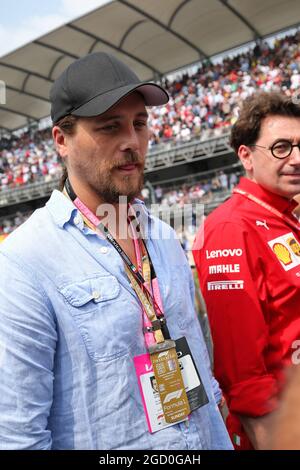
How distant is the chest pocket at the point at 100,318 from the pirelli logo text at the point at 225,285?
0.52m

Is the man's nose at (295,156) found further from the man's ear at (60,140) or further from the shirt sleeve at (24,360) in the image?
the shirt sleeve at (24,360)

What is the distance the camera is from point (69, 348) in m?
1.20

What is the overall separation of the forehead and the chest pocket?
42.7 inches

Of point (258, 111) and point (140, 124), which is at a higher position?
point (258, 111)

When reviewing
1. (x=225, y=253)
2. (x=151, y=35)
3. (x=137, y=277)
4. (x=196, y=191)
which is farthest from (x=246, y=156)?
(x=151, y=35)

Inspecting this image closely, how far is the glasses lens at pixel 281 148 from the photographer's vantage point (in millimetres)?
1960

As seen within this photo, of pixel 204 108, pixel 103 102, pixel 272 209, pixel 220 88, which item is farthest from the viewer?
pixel 220 88

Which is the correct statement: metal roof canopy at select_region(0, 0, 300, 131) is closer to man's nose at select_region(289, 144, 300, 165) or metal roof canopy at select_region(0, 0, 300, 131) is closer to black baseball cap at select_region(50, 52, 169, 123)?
man's nose at select_region(289, 144, 300, 165)

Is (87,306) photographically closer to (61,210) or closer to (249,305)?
(61,210)

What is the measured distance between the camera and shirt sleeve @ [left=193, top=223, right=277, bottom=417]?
1.61 m

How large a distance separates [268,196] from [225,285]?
48 centimetres

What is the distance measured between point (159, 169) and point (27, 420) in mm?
16869
